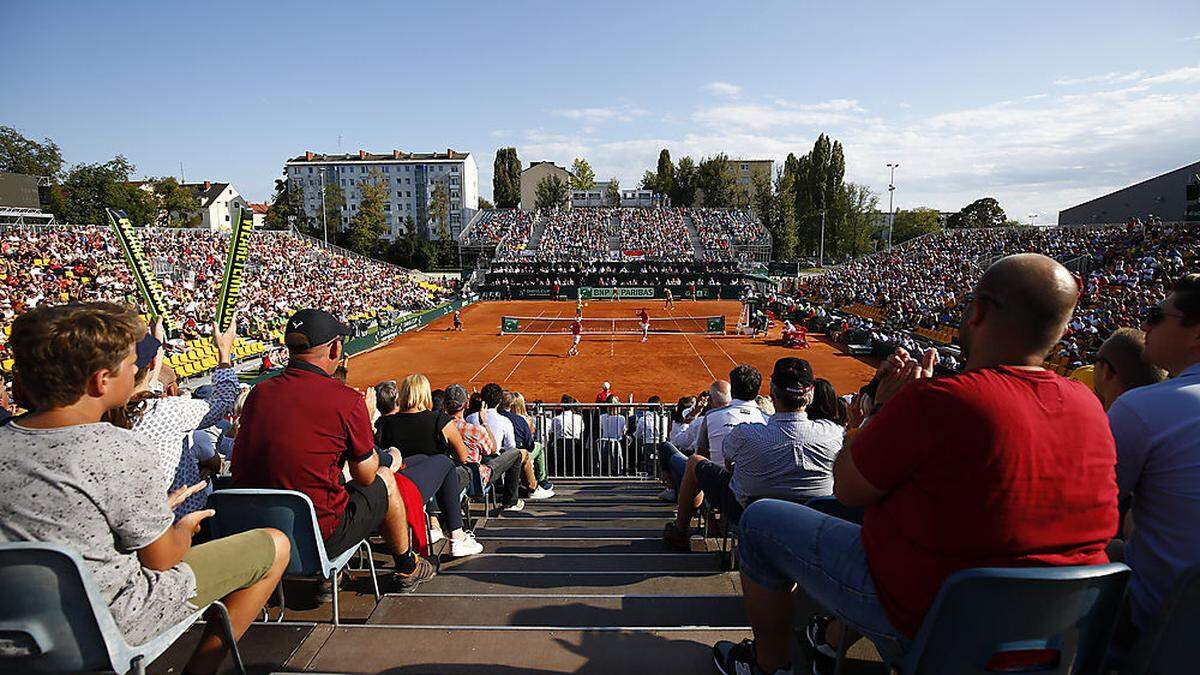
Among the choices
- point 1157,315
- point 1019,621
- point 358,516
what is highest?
point 1157,315

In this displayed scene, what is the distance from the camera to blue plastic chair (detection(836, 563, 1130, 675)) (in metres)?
1.72

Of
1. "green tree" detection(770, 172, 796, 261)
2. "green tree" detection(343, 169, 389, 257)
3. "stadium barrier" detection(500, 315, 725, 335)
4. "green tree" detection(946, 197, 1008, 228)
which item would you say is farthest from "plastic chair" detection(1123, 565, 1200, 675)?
"green tree" detection(946, 197, 1008, 228)

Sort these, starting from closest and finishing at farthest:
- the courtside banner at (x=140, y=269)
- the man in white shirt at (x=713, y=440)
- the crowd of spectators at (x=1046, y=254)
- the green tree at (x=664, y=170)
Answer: the man in white shirt at (x=713, y=440)
the courtside banner at (x=140, y=269)
the crowd of spectators at (x=1046, y=254)
the green tree at (x=664, y=170)

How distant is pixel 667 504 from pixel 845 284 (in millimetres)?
41072

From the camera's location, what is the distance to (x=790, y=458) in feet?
11.6

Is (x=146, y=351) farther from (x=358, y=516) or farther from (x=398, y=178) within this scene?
(x=398, y=178)

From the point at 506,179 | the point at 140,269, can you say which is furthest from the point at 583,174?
the point at 140,269

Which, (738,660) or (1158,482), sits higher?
(1158,482)

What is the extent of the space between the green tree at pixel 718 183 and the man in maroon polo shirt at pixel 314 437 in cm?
8910

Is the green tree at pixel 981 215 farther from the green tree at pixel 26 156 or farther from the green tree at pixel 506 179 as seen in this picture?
the green tree at pixel 26 156

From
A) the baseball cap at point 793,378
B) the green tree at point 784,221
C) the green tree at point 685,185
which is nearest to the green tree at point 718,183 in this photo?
the green tree at point 685,185

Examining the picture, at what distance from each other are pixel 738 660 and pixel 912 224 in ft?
393

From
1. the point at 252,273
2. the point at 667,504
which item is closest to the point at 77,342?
the point at 667,504

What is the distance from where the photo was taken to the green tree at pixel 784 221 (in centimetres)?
7388
